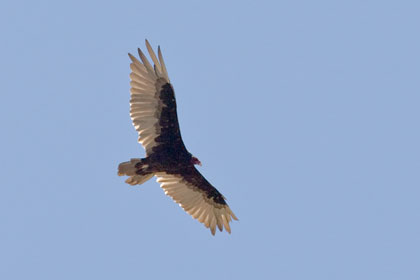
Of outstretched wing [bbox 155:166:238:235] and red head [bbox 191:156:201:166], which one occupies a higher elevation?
red head [bbox 191:156:201:166]

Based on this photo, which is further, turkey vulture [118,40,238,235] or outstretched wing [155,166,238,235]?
outstretched wing [155,166,238,235]

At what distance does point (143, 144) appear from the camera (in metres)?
16.0

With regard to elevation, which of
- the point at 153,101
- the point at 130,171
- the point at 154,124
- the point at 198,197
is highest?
the point at 153,101

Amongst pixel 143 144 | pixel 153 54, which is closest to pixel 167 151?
pixel 143 144

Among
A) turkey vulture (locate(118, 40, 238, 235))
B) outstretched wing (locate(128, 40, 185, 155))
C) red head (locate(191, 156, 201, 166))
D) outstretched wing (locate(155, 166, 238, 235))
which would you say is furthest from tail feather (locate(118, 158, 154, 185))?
red head (locate(191, 156, 201, 166))

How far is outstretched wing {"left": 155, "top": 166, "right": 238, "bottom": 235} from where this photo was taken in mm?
16906

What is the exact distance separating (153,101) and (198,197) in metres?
2.48

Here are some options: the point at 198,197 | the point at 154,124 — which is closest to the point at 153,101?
the point at 154,124

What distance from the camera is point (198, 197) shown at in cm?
1722

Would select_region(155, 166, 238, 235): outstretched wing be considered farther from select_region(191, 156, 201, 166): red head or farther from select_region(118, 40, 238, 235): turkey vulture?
select_region(191, 156, 201, 166): red head

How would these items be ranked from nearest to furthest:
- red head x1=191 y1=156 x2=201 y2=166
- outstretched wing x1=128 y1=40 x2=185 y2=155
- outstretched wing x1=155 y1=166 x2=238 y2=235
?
outstretched wing x1=128 y1=40 x2=185 y2=155 → red head x1=191 y1=156 x2=201 y2=166 → outstretched wing x1=155 y1=166 x2=238 y2=235

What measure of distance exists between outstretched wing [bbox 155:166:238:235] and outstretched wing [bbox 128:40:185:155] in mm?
1157

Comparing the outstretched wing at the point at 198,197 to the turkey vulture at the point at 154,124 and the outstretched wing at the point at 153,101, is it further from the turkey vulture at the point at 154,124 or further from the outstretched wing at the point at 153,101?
the outstretched wing at the point at 153,101

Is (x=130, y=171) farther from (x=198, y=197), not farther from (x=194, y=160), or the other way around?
(x=198, y=197)
